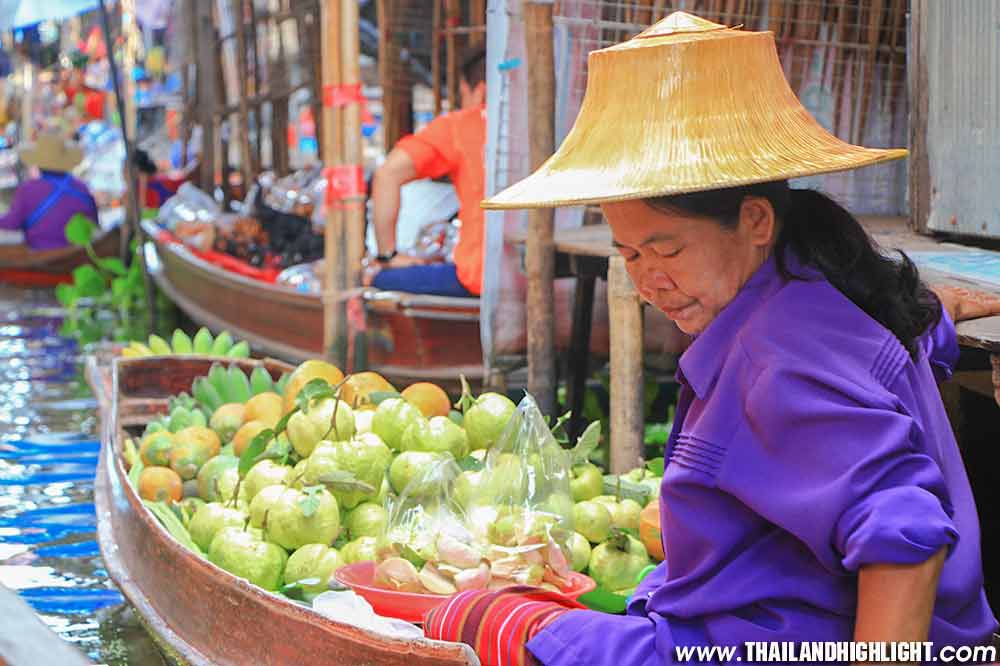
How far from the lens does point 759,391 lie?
161 cm

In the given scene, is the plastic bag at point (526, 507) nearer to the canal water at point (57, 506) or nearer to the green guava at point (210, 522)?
the green guava at point (210, 522)

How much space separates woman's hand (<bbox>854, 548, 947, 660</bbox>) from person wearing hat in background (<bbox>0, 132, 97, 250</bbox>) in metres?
11.0

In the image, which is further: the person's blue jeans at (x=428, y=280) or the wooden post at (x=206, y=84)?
the wooden post at (x=206, y=84)

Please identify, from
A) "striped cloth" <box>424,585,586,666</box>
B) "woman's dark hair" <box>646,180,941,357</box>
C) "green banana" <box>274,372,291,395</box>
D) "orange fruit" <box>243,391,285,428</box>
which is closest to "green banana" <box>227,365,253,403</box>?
"green banana" <box>274,372,291,395</box>

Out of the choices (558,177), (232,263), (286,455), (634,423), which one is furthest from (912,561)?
(232,263)

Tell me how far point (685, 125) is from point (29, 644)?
1.08m

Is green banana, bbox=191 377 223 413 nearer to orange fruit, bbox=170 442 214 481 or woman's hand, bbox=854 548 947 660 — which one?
orange fruit, bbox=170 442 214 481

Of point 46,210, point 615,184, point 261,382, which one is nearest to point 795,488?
point 615,184

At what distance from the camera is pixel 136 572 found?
335 cm

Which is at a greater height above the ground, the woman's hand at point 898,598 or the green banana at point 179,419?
the woman's hand at point 898,598

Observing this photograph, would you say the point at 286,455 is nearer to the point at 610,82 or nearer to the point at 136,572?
the point at 136,572

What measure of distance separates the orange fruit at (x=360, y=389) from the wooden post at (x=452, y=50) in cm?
445

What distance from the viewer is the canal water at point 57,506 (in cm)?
374

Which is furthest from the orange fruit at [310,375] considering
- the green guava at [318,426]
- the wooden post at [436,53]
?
the wooden post at [436,53]
